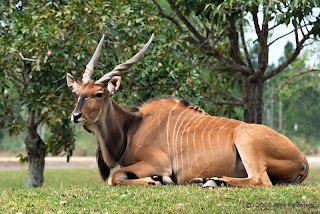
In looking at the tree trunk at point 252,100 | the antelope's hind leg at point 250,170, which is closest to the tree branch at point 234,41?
the tree trunk at point 252,100

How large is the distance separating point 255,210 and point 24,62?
238 inches

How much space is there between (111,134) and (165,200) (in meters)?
1.94

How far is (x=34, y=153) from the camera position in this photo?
10336mm

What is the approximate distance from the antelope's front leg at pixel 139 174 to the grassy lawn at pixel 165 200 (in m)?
0.35

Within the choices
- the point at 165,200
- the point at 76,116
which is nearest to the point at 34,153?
the point at 76,116

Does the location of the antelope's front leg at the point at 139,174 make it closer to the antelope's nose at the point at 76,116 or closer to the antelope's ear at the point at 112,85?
the antelope's nose at the point at 76,116

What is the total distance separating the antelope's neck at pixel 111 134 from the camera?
244 inches

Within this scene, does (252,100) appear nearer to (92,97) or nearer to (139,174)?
(139,174)

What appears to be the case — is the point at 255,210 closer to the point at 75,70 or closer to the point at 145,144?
the point at 145,144

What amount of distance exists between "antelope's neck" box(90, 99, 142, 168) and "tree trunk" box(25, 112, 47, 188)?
4318mm

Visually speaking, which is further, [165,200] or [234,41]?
[234,41]

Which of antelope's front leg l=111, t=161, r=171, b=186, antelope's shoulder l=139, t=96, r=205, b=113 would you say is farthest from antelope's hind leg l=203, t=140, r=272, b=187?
antelope's shoulder l=139, t=96, r=205, b=113

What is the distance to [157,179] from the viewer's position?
5887 millimetres

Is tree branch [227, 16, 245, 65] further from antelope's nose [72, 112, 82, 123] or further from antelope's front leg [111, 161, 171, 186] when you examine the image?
antelope's nose [72, 112, 82, 123]
